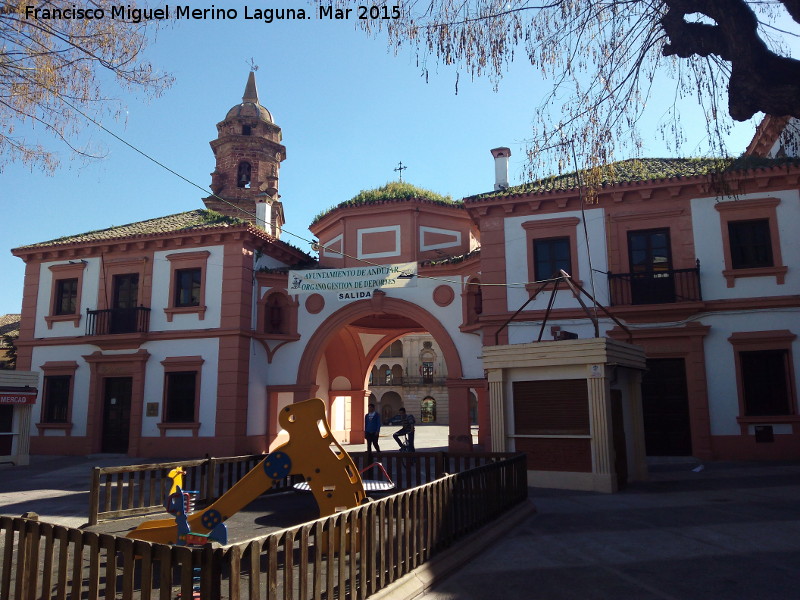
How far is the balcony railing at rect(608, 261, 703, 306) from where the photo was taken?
15.7 metres

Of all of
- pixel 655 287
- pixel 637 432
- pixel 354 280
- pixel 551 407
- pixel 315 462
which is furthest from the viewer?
pixel 354 280

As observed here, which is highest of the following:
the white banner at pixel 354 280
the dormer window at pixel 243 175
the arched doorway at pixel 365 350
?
the dormer window at pixel 243 175

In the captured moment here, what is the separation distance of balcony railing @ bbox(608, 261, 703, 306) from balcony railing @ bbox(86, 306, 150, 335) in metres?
14.0

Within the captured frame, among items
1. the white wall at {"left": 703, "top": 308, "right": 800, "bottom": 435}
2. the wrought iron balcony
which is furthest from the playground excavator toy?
the wrought iron balcony

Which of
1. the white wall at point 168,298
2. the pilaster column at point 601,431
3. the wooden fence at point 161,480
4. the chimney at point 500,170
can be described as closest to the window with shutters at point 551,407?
the pilaster column at point 601,431

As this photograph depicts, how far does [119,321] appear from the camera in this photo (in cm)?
2006

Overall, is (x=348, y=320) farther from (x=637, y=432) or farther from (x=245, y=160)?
(x=245, y=160)

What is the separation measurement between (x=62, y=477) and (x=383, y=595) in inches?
491

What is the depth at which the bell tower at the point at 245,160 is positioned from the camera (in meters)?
29.5

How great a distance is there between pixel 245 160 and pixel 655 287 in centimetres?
2072

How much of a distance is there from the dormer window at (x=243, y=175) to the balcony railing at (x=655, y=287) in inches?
769

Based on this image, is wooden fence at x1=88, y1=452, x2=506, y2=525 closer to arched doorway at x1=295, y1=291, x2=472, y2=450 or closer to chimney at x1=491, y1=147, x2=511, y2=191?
arched doorway at x1=295, y1=291, x2=472, y2=450

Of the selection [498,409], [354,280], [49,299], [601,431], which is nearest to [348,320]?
[354,280]

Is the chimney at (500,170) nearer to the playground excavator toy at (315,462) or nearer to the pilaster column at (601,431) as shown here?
the pilaster column at (601,431)
